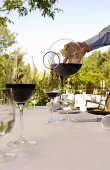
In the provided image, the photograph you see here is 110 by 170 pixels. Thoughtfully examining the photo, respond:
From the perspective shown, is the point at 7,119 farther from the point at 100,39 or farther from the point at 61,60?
the point at 100,39

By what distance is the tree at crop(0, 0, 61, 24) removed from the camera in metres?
5.14

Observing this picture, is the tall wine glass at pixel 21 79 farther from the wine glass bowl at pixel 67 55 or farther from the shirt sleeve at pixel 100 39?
the shirt sleeve at pixel 100 39

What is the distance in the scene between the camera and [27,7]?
539cm

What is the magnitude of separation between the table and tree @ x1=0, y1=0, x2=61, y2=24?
4247 mm

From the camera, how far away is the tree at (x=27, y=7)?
5137mm

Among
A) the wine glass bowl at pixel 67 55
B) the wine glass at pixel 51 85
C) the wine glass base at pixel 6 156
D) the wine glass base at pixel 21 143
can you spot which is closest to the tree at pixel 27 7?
the wine glass bowl at pixel 67 55

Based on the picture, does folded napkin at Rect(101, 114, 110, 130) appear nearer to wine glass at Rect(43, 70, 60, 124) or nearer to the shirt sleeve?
wine glass at Rect(43, 70, 60, 124)

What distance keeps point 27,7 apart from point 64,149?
4863 mm

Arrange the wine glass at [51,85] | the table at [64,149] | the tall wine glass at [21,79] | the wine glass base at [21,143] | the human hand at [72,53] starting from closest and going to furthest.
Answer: the table at [64,149]
the wine glass base at [21,143]
the tall wine glass at [21,79]
the wine glass at [51,85]
the human hand at [72,53]

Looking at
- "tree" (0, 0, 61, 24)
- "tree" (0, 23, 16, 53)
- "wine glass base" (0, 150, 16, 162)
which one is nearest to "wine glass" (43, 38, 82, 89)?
"wine glass base" (0, 150, 16, 162)

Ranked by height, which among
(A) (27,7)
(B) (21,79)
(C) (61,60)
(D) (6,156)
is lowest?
(D) (6,156)

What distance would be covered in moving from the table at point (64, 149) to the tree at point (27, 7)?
4.25 metres

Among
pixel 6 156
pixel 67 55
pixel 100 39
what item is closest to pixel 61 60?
pixel 67 55

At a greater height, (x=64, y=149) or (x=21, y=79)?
(x=21, y=79)
